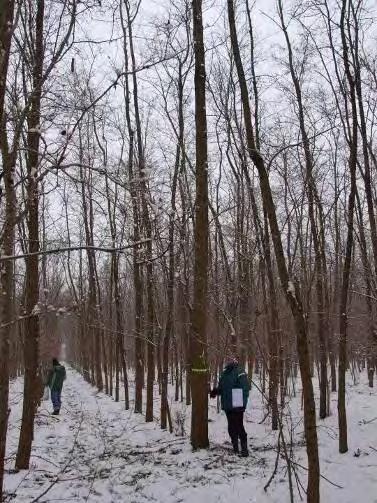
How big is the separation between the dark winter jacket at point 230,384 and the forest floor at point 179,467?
2.35ft

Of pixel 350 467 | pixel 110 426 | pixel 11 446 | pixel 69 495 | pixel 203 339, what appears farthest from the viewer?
pixel 110 426

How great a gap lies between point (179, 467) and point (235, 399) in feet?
4.20

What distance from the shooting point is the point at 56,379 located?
43.4ft

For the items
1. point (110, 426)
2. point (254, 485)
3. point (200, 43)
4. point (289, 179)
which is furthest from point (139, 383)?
point (200, 43)

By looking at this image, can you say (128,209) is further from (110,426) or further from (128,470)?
(110,426)

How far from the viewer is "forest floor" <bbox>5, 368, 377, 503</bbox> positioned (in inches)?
224

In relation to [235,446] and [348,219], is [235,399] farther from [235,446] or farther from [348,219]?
[348,219]

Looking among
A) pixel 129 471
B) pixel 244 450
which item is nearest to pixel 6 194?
pixel 129 471

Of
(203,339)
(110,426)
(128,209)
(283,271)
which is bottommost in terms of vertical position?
(110,426)

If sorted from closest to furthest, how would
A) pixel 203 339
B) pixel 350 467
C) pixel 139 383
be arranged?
pixel 350 467 → pixel 203 339 → pixel 139 383

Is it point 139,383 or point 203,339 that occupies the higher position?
point 203,339

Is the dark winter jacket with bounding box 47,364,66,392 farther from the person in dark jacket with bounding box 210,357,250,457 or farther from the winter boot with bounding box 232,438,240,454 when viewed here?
the winter boot with bounding box 232,438,240,454

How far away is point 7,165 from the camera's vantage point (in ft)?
8.73

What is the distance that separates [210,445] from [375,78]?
7.11 meters
